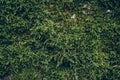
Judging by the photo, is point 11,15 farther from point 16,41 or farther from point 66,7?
point 66,7

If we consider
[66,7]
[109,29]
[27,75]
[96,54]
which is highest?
[66,7]

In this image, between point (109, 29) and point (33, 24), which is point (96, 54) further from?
point (33, 24)

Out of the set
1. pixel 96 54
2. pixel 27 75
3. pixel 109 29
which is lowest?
pixel 27 75

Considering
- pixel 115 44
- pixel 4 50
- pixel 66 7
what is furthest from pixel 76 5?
pixel 4 50

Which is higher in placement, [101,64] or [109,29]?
[109,29]

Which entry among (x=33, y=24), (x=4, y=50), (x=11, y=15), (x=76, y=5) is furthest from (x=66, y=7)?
(x=4, y=50)

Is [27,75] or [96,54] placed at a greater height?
[96,54]
